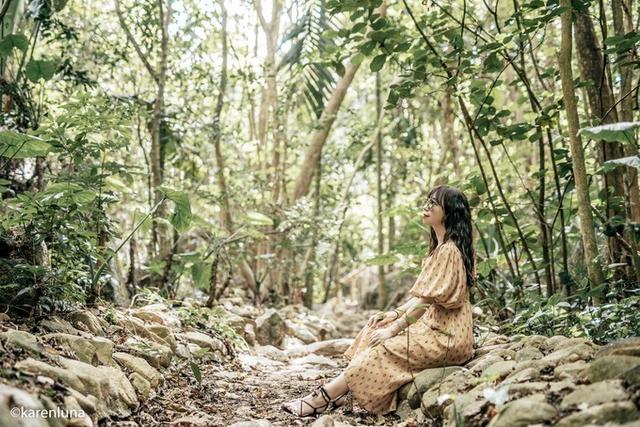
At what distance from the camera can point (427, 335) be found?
3230 millimetres

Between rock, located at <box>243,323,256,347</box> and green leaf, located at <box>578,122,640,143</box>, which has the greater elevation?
green leaf, located at <box>578,122,640,143</box>

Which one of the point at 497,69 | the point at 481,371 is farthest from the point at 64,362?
the point at 497,69

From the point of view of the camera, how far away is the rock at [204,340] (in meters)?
4.43

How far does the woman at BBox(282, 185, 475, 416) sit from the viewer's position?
3154 mm

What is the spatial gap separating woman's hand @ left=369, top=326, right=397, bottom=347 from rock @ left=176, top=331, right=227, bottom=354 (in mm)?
1689

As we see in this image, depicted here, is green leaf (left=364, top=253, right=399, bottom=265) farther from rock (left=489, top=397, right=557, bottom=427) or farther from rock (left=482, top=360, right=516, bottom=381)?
rock (left=489, top=397, right=557, bottom=427)

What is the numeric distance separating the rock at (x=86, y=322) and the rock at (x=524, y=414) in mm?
2431

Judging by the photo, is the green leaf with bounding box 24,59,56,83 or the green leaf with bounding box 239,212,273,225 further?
the green leaf with bounding box 239,212,273,225

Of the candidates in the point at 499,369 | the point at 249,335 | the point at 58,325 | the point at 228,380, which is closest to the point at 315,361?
the point at 249,335

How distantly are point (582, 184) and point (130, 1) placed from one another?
6678 millimetres

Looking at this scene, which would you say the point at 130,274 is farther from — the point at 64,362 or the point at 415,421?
the point at 415,421

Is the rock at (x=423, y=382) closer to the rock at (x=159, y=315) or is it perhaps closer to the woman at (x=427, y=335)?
the woman at (x=427, y=335)

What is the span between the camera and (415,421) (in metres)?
2.80

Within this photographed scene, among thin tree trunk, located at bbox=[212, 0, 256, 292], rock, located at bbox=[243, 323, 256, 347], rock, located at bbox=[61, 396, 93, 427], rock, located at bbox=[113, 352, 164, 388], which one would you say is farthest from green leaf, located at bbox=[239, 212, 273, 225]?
rock, located at bbox=[61, 396, 93, 427]
